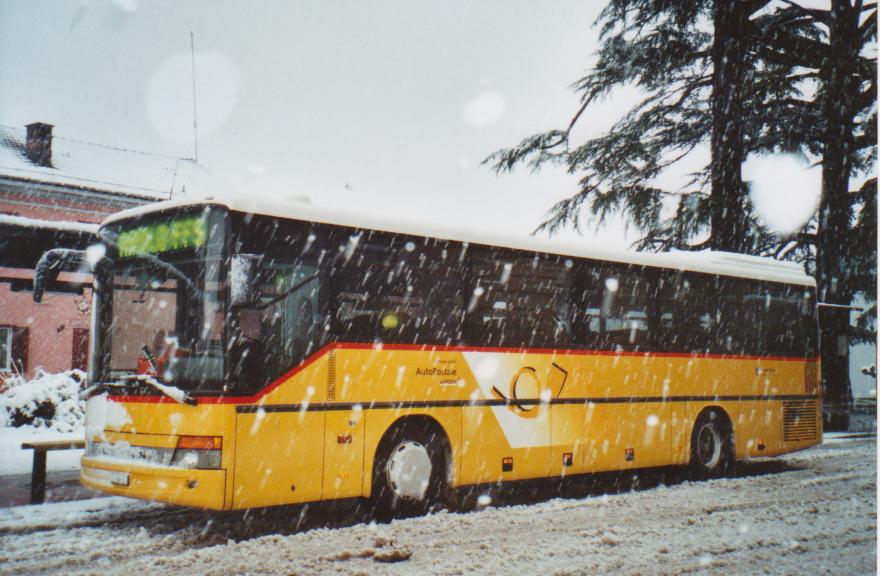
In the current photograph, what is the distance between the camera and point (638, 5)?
19.9 meters

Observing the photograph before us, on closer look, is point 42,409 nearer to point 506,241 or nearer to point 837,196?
point 506,241

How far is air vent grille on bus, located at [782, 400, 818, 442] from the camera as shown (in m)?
13.2

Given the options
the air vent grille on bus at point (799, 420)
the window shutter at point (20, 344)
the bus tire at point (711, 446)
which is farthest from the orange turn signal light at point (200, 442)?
the window shutter at point (20, 344)

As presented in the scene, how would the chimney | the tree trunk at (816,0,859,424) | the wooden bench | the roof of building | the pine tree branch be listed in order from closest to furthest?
the wooden bench → the tree trunk at (816,0,859,424) → the pine tree branch → the roof of building → the chimney

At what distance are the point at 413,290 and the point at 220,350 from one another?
88.2 inches

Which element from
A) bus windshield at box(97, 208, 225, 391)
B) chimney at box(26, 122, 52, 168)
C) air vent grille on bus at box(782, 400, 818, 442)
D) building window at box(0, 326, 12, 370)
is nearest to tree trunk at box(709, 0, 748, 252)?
air vent grille on bus at box(782, 400, 818, 442)

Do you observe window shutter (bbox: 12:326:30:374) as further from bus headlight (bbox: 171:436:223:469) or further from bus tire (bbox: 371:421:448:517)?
bus headlight (bbox: 171:436:223:469)

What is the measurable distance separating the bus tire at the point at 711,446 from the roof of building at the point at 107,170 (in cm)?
2143

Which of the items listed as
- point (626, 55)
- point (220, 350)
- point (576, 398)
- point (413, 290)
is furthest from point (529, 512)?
point (626, 55)

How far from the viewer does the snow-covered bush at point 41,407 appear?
15.9m

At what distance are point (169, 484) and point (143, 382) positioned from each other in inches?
36.9

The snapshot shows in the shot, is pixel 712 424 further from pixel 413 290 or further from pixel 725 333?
pixel 413 290

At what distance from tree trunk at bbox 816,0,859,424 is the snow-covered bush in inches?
642

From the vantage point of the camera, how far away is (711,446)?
12.2 m
